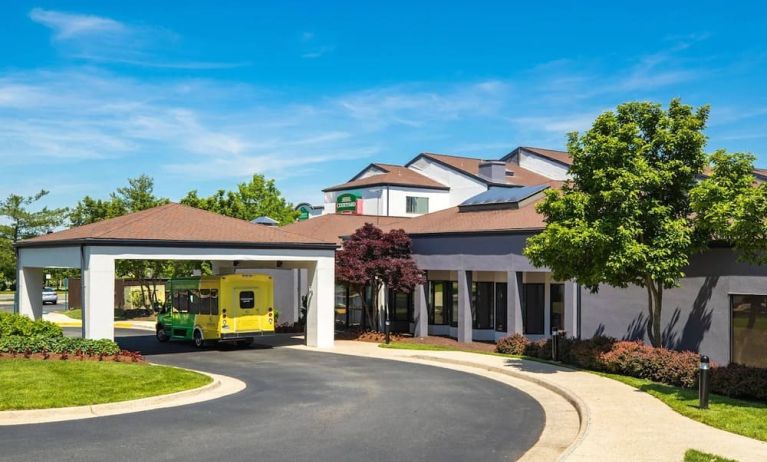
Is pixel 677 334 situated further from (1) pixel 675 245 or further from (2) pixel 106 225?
(2) pixel 106 225

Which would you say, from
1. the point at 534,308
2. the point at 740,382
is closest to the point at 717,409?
the point at 740,382

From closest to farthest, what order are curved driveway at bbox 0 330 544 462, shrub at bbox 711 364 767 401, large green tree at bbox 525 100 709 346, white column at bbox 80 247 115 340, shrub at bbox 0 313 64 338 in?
curved driveway at bbox 0 330 544 462
shrub at bbox 711 364 767 401
large green tree at bbox 525 100 709 346
shrub at bbox 0 313 64 338
white column at bbox 80 247 115 340

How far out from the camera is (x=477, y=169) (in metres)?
69.8

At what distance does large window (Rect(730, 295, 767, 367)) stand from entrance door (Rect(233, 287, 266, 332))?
1787cm

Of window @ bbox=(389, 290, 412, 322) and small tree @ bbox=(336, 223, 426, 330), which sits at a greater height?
small tree @ bbox=(336, 223, 426, 330)

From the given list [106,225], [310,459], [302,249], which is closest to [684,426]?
[310,459]

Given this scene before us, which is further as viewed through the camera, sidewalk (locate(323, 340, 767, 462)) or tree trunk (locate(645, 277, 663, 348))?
tree trunk (locate(645, 277, 663, 348))

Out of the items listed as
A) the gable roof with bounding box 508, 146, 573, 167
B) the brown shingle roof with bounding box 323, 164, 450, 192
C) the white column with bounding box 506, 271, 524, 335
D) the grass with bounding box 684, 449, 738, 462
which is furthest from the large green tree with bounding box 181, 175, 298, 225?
the grass with bounding box 684, 449, 738, 462

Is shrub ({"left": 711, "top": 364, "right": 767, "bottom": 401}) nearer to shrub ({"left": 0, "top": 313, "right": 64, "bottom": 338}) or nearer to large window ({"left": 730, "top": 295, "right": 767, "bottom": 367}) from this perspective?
large window ({"left": 730, "top": 295, "right": 767, "bottom": 367})

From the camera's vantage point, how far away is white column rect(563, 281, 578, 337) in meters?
28.2

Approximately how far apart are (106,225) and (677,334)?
2129 centimetres

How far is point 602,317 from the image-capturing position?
2697 cm

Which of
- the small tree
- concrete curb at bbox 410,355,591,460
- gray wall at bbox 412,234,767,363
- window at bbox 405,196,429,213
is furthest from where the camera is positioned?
window at bbox 405,196,429,213

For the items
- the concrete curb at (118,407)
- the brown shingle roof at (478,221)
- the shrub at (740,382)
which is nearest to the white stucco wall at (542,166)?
the brown shingle roof at (478,221)
